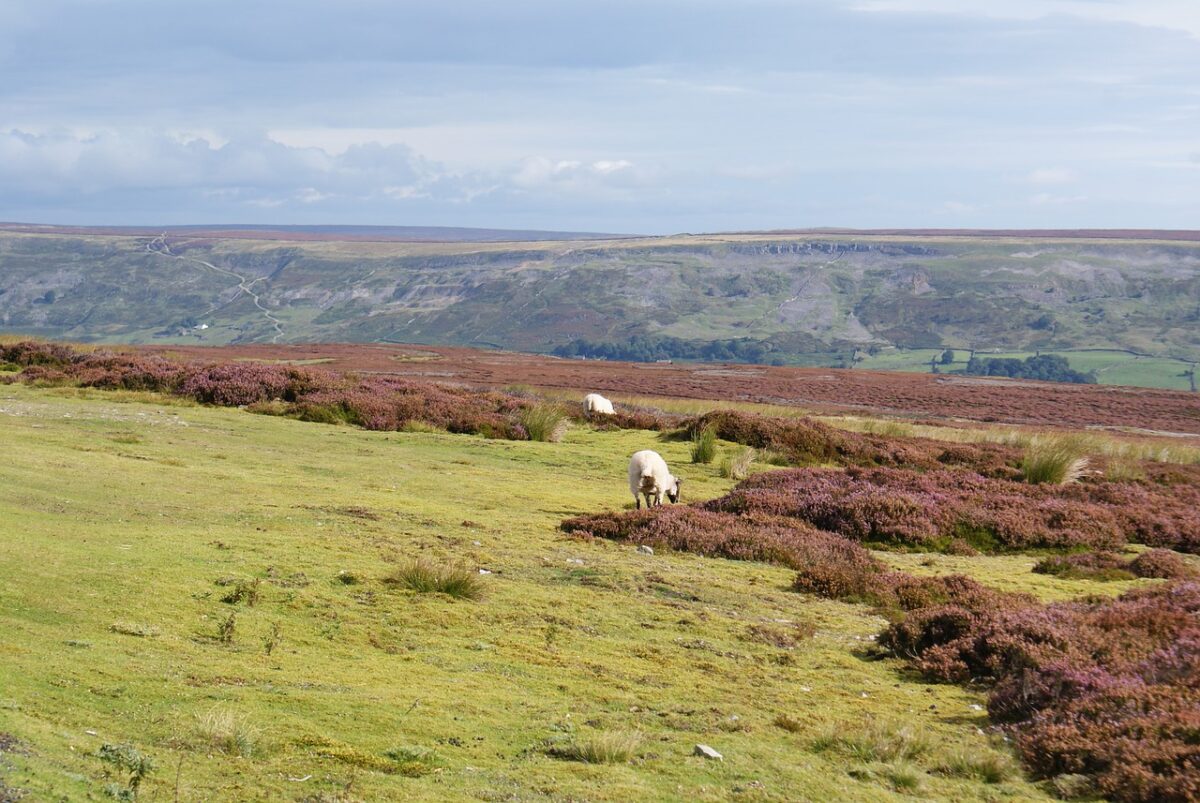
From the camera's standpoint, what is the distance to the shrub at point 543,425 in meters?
31.9

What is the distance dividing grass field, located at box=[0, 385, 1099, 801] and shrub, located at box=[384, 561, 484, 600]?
25 cm

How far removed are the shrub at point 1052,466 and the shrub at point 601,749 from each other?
21713 mm

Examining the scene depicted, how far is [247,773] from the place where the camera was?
6.50 m

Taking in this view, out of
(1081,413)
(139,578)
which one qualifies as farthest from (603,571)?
(1081,413)

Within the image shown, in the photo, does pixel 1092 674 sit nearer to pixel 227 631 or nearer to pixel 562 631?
pixel 562 631

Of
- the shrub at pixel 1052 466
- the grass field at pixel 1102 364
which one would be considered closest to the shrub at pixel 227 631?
the shrub at pixel 1052 466

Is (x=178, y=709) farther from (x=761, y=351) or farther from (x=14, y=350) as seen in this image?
(x=761, y=351)

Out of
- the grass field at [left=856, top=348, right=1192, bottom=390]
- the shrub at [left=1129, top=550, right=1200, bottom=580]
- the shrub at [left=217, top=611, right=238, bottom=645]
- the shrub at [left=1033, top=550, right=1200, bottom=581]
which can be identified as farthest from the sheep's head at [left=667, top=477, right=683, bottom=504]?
the grass field at [left=856, top=348, right=1192, bottom=390]

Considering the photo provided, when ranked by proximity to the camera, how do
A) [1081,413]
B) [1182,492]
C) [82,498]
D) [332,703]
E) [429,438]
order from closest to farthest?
1. [332,703]
2. [82,498]
3. [1182,492]
4. [429,438]
5. [1081,413]

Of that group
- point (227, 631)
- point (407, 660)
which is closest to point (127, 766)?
point (227, 631)

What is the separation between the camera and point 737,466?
90.2 ft

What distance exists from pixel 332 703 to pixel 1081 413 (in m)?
61.7

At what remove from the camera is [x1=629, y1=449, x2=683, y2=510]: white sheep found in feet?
67.3

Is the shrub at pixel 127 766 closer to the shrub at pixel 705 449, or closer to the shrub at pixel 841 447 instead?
the shrub at pixel 705 449
